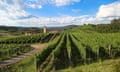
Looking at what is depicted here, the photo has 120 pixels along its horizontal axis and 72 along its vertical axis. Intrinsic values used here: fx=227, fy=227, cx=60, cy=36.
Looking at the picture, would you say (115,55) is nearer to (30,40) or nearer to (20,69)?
(20,69)

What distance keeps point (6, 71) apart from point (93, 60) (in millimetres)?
7948

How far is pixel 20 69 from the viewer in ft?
63.7

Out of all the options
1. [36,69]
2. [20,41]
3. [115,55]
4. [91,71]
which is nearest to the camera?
[91,71]

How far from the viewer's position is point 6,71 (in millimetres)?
19016

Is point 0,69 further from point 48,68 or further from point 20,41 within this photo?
point 20,41

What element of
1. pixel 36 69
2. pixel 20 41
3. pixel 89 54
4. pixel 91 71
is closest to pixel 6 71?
pixel 36 69

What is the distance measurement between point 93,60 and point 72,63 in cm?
217

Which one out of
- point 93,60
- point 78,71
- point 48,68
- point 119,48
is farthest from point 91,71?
point 119,48

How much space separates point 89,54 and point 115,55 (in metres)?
2.66

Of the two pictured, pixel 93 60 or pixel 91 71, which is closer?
pixel 91 71

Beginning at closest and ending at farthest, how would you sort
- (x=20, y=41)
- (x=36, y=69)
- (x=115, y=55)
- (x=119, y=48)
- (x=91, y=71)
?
(x=91, y=71) → (x=36, y=69) → (x=115, y=55) → (x=119, y=48) → (x=20, y=41)

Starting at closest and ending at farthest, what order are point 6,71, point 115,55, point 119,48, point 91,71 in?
point 91,71, point 6,71, point 115,55, point 119,48

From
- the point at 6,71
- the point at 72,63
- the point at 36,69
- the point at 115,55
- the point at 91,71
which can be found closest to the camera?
the point at 91,71

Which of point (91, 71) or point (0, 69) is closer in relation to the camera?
point (91, 71)
